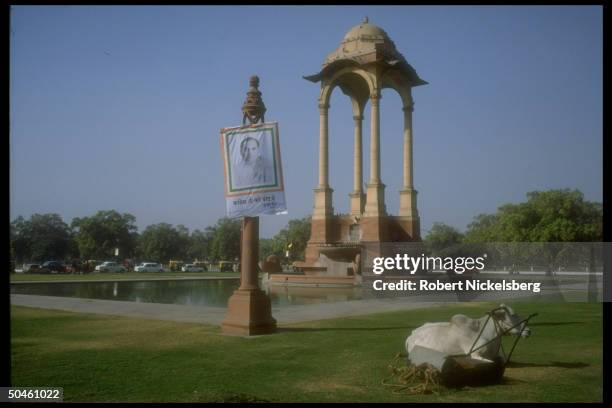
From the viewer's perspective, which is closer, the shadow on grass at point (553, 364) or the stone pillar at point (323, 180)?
the shadow on grass at point (553, 364)

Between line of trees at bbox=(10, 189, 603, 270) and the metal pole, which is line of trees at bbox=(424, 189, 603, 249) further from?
the metal pole

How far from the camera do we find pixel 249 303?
13797mm

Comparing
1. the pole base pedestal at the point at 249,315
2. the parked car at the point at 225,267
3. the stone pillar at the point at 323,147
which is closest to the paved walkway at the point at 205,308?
the pole base pedestal at the point at 249,315

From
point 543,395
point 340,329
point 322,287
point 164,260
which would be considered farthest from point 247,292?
point 164,260

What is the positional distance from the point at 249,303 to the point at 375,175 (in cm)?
3127

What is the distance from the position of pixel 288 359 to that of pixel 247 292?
3.70 m

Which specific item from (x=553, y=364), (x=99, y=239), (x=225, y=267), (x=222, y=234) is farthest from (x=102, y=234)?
(x=553, y=364)

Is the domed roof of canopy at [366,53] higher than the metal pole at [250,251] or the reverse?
higher

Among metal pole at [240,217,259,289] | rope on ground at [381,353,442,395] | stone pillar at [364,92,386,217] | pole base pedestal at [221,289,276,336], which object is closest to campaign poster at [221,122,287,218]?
metal pole at [240,217,259,289]

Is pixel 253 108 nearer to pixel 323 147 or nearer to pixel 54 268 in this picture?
pixel 323 147

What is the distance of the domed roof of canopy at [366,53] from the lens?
4394 cm

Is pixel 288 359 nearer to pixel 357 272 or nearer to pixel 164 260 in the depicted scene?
pixel 357 272

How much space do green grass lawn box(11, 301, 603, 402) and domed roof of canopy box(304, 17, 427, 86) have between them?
31306 mm

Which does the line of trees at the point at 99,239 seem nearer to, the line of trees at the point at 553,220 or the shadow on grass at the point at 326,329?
the line of trees at the point at 553,220
